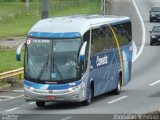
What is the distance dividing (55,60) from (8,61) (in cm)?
1881

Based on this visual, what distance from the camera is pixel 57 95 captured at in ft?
84.1

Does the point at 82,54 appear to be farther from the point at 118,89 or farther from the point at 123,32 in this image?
the point at 123,32

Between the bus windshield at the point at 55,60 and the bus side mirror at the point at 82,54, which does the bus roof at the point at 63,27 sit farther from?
the bus side mirror at the point at 82,54

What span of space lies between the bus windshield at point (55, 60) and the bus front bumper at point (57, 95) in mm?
438

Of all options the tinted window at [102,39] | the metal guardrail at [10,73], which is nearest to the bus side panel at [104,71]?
the tinted window at [102,39]

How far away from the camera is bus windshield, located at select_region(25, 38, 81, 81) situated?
25828 mm

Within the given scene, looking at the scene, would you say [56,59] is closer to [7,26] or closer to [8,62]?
[8,62]

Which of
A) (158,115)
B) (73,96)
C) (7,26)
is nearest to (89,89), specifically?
(73,96)

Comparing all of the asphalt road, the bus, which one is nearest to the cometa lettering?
the bus

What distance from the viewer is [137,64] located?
149ft

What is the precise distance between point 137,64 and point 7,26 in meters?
37.0

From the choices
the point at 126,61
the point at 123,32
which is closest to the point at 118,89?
the point at 126,61

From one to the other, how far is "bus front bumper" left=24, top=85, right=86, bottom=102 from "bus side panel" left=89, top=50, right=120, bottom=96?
4.74ft

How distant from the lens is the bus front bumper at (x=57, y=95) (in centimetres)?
2564
